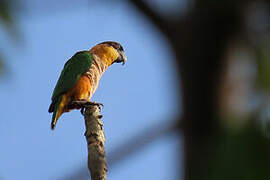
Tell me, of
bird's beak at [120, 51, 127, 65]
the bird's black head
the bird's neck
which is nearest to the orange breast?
the bird's neck

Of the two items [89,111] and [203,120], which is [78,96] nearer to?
[89,111]

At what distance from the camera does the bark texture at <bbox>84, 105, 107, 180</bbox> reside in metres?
2.35

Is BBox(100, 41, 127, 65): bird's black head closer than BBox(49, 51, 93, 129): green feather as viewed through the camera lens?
No

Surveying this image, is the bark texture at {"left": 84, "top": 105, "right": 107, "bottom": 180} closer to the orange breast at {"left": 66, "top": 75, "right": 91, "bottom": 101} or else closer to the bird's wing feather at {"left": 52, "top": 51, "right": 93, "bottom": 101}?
the orange breast at {"left": 66, "top": 75, "right": 91, "bottom": 101}

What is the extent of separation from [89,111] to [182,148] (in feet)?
10.3

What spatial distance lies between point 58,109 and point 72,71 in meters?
0.99

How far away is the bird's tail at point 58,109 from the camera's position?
17.6 feet

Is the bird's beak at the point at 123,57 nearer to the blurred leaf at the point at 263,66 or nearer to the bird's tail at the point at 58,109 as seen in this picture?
the bird's tail at the point at 58,109

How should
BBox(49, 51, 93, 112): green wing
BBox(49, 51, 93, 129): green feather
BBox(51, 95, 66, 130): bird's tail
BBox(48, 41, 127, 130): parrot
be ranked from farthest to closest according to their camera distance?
BBox(49, 51, 93, 112): green wing < BBox(49, 51, 93, 129): green feather < BBox(48, 41, 127, 130): parrot < BBox(51, 95, 66, 130): bird's tail

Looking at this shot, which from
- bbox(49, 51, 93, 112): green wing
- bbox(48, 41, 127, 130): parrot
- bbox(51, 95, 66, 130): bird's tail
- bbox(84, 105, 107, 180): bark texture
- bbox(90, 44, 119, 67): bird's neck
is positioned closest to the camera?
bbox(84, 105, 107, 180): bark texture

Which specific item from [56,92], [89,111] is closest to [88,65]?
[56,92]

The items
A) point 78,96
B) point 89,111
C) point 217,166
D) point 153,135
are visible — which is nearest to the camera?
point 217,166

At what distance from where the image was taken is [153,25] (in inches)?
22.9

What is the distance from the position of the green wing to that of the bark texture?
2.32m
